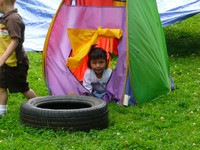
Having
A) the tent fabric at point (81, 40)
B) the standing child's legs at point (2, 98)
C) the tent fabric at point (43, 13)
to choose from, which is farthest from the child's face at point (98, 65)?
A: the tent fabric at point (43, 13)

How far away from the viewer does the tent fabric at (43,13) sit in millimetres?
9391

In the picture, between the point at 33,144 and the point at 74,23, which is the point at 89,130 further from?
the point at 74,23

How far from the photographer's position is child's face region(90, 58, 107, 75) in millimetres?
6629

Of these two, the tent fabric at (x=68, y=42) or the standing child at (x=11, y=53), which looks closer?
the standing child at (x=11, y=53)

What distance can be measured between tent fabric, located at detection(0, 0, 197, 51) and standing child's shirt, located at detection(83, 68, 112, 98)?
3.01 m

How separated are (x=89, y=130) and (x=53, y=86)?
5.25ft

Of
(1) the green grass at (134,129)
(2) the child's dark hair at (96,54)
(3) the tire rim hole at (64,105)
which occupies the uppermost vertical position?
(2) the child's dark hair at (96,54)

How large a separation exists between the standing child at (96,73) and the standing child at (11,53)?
3.34 feet

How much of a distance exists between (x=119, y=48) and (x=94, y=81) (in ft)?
1.94

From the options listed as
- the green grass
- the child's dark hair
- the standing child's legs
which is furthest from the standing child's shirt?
the standing child's legs

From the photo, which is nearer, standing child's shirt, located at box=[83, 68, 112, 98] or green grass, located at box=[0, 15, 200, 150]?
green grass, located at box=[0, 15, 200, 150]

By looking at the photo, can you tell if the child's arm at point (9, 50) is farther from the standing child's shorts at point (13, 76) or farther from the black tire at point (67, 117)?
the black tire at point (67, 117)

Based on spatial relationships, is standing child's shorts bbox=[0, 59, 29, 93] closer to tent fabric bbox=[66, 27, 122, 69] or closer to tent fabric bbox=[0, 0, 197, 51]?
tent fabric bbox=[66, 27, 122, 69]

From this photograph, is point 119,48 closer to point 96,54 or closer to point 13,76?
point 96,54
